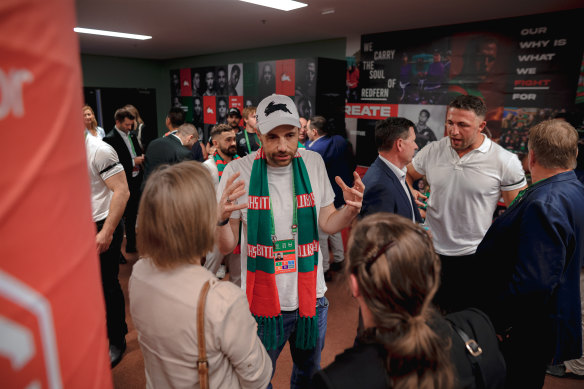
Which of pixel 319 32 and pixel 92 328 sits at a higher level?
pixel 319 32

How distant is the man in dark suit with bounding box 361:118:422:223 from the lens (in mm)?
2016

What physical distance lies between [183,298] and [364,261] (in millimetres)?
478

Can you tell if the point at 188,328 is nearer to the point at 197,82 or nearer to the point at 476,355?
the point at 476,355

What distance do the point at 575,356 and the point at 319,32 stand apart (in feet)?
17.1

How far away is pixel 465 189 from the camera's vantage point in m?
2.19

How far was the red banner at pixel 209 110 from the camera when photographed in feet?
25.7

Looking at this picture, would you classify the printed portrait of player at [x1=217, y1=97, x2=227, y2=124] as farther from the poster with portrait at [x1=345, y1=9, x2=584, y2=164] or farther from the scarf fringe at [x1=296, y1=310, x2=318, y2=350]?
the scarf fringe at [x1=296, y1=310, x2=318, y2=350]

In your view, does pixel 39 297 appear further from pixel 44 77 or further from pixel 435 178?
pixel 435 178

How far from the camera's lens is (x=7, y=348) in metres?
0.37

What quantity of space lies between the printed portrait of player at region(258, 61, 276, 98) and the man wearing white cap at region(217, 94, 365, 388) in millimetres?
4822

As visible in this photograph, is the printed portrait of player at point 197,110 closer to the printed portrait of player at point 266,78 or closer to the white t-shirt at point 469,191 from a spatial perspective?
the printed portrait of player at point 266,78

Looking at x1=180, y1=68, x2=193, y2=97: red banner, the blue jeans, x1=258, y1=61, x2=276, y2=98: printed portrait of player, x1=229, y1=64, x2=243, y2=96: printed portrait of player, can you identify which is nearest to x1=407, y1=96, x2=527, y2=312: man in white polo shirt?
the blue jeans

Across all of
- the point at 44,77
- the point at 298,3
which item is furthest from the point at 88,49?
the point at 44,77

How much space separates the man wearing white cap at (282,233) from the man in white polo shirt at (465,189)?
1.02m
